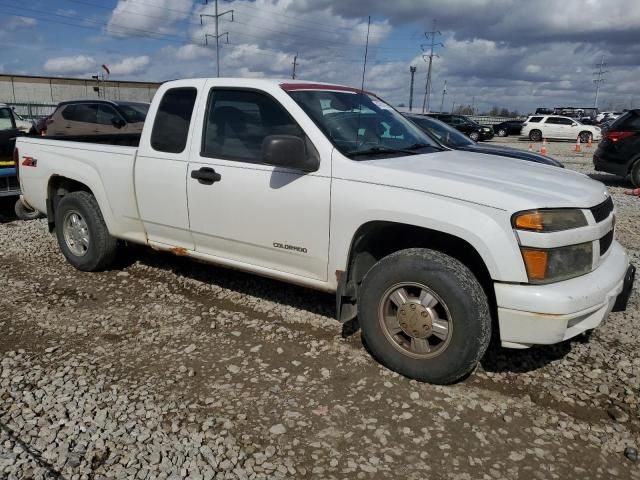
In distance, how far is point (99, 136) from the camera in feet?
20.5

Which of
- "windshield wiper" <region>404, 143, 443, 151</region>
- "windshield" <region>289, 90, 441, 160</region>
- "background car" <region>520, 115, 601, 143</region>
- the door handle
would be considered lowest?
"background car" <region>520, 115, 601, 143</region>

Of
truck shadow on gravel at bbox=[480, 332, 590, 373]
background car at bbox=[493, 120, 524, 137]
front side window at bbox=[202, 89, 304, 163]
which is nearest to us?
truck shadow on gravel at bbox=[480, 332, 590, 373]

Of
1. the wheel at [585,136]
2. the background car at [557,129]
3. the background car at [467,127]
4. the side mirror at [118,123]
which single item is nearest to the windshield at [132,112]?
the side mirror at [118,123]

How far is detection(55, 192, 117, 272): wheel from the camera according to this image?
17.6 ft

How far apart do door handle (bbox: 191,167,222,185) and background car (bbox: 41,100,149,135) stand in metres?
8.56

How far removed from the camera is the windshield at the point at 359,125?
385 centimetres

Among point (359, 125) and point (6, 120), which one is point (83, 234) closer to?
point (359, 125)

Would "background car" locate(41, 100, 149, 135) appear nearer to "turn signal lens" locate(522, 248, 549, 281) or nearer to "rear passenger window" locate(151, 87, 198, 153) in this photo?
"rear passenger window" locate(151, 87, 198, 153)

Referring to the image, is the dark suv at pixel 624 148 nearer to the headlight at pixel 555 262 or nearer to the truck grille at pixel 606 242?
the truck grille at pixel 606 242

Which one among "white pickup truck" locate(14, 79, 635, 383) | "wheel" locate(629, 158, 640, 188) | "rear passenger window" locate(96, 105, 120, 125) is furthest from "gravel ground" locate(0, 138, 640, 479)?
"rear passenger window" locate(96, 105, 120, 125)

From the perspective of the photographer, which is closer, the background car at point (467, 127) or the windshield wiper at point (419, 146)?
the windshield wiper at point (419, 146)

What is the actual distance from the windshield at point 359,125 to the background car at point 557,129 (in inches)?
1195

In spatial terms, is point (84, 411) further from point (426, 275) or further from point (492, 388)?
point (492, 388)

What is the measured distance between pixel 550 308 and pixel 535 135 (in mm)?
32323
